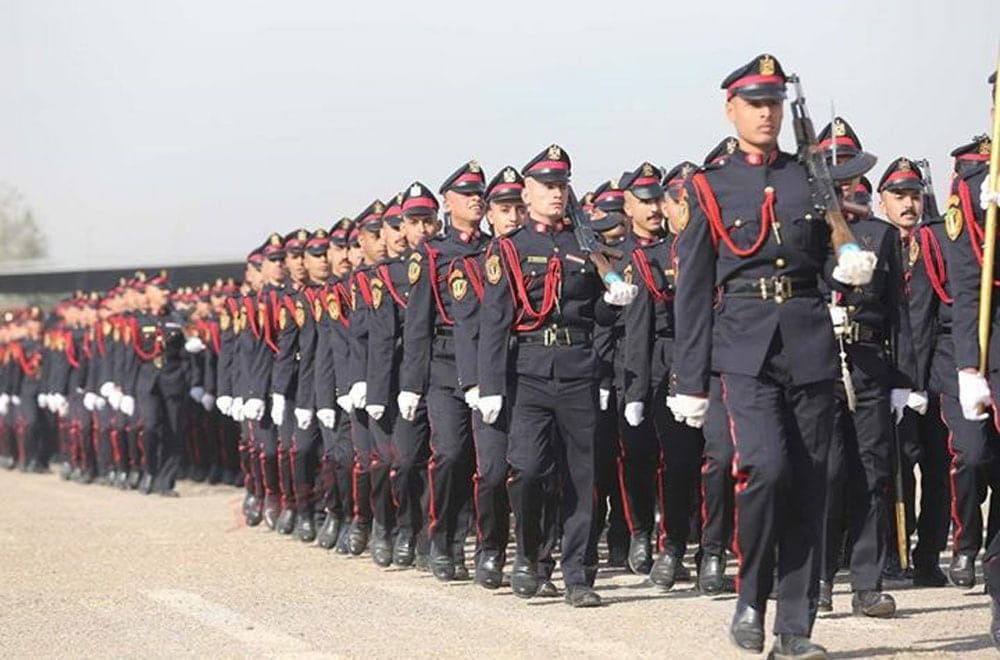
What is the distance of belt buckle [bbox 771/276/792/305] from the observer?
8.16m

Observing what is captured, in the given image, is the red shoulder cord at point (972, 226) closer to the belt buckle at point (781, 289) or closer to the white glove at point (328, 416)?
the belt buckle at point (781, 289)

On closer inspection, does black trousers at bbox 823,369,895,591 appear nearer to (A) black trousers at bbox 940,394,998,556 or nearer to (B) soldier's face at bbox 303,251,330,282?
(A) black trousers at bbox 940,394,998,556

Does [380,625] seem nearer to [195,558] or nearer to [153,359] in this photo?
[195,558]

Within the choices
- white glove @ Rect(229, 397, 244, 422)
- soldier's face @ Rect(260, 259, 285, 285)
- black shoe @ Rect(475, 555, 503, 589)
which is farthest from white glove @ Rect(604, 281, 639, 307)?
white glove @ Rect(229, 397, 244, 422)

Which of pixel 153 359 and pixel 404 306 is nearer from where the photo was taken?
pixel 404 306

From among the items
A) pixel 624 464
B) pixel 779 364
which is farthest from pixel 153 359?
pixel 779 364

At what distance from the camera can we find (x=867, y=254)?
7.82 metres

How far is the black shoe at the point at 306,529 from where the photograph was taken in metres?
15.1

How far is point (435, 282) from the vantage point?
12242 mm

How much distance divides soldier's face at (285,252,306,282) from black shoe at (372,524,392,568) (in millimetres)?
3116

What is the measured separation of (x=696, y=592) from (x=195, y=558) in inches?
155

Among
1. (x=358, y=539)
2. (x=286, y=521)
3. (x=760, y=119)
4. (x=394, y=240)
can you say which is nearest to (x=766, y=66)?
(x=760, y=119)

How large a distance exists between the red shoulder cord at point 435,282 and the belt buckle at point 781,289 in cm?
425

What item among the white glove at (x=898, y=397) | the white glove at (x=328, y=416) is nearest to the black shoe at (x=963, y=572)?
the white glove at (x=898, y=397)
